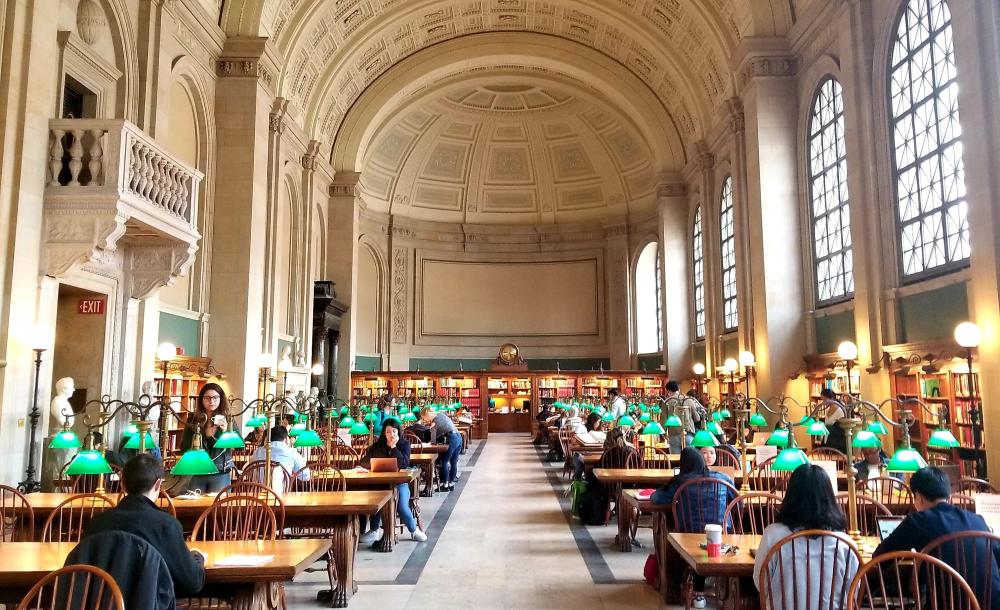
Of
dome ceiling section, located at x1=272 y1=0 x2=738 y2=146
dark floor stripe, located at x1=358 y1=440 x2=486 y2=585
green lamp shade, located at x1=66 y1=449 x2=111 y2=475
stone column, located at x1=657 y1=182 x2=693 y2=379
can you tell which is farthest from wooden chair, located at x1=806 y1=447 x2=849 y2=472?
stone column, located at x1=657 y1=182 x2=693 y2=379

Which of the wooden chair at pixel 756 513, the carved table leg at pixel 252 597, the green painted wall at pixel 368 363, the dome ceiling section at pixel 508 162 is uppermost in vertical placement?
the dome ceiling section at pixel 508 162

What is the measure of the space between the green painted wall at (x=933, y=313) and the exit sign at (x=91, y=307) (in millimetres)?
11259

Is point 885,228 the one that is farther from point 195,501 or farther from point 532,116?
point 532,116

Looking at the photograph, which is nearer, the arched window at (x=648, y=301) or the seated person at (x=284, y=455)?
the seated person at (x=284, y=455)

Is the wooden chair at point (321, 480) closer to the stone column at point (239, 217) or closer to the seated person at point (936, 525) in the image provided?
the seated person at point (936, 525)

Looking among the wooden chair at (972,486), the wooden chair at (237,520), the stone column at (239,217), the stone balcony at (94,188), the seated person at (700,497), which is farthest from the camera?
the stone column at (239,217)

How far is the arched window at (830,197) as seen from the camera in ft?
42.3

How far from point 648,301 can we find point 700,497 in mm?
21639

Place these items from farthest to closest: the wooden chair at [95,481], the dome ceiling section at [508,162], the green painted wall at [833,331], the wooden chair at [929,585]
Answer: the dome ceiling section at [508,162]
the green painted wall at [833,331]
the wooden chair at [95,481]
the wooden chair at [929,585]

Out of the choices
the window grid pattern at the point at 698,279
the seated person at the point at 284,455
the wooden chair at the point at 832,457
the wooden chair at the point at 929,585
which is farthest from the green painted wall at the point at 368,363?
the wooden chair at the point at 929,585

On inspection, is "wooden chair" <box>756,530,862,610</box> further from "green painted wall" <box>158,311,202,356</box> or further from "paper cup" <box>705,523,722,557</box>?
"green painted wall" <box>158,311,202,356</box>

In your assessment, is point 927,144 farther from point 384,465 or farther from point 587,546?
point 384,465

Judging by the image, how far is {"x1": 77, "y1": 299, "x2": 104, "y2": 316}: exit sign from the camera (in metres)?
9.69

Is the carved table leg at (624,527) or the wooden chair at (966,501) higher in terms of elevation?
the wooden chair at (966,501)
